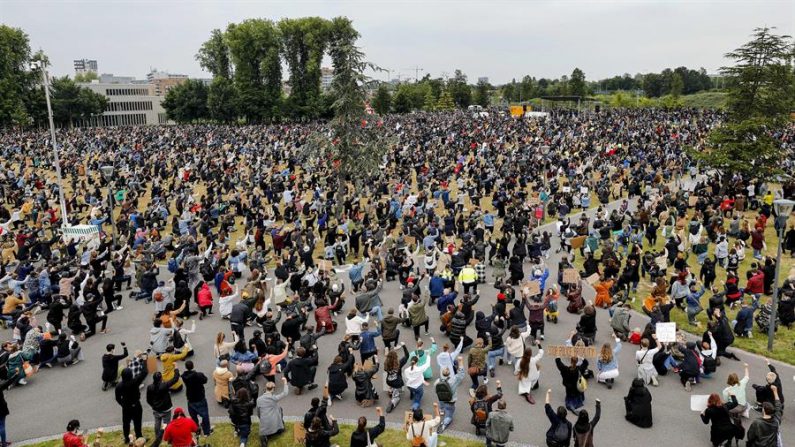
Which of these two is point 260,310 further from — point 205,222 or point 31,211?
point 31,211

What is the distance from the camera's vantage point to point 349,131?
24453 mm

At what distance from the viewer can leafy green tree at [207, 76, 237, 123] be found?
79.1 metres

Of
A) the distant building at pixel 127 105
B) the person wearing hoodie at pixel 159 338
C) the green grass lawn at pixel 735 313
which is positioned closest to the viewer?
the person wearing hoodie at pixel 159 338

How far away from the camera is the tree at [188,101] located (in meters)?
83.8

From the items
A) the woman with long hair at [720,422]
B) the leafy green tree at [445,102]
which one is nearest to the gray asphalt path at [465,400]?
the woman with long hair at [720,422]

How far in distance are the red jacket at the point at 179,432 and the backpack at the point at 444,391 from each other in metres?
3.89

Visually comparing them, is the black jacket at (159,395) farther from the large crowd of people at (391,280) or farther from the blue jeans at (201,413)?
the blue jeans at (201,413)

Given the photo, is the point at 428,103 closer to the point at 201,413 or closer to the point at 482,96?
the point at 482,96

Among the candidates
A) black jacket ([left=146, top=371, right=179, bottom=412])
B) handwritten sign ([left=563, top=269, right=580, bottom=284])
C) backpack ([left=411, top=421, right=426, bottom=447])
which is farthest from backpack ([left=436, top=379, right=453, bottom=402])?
handwritten sign ([left=563, top=269, right=580, bottom=284])

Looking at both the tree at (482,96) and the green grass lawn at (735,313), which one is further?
the tree at (482,96)

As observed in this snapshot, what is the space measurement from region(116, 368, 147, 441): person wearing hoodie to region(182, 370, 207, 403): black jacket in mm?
843

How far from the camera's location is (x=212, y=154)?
40.2 meters

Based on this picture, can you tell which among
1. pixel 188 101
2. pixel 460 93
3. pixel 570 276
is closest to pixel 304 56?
pixel 188 101

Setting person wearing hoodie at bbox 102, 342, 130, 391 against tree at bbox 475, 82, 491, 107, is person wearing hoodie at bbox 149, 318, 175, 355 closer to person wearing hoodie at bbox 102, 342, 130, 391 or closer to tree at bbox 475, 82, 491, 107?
person wearing hoodie at bbox 102, 342, 130, 391
